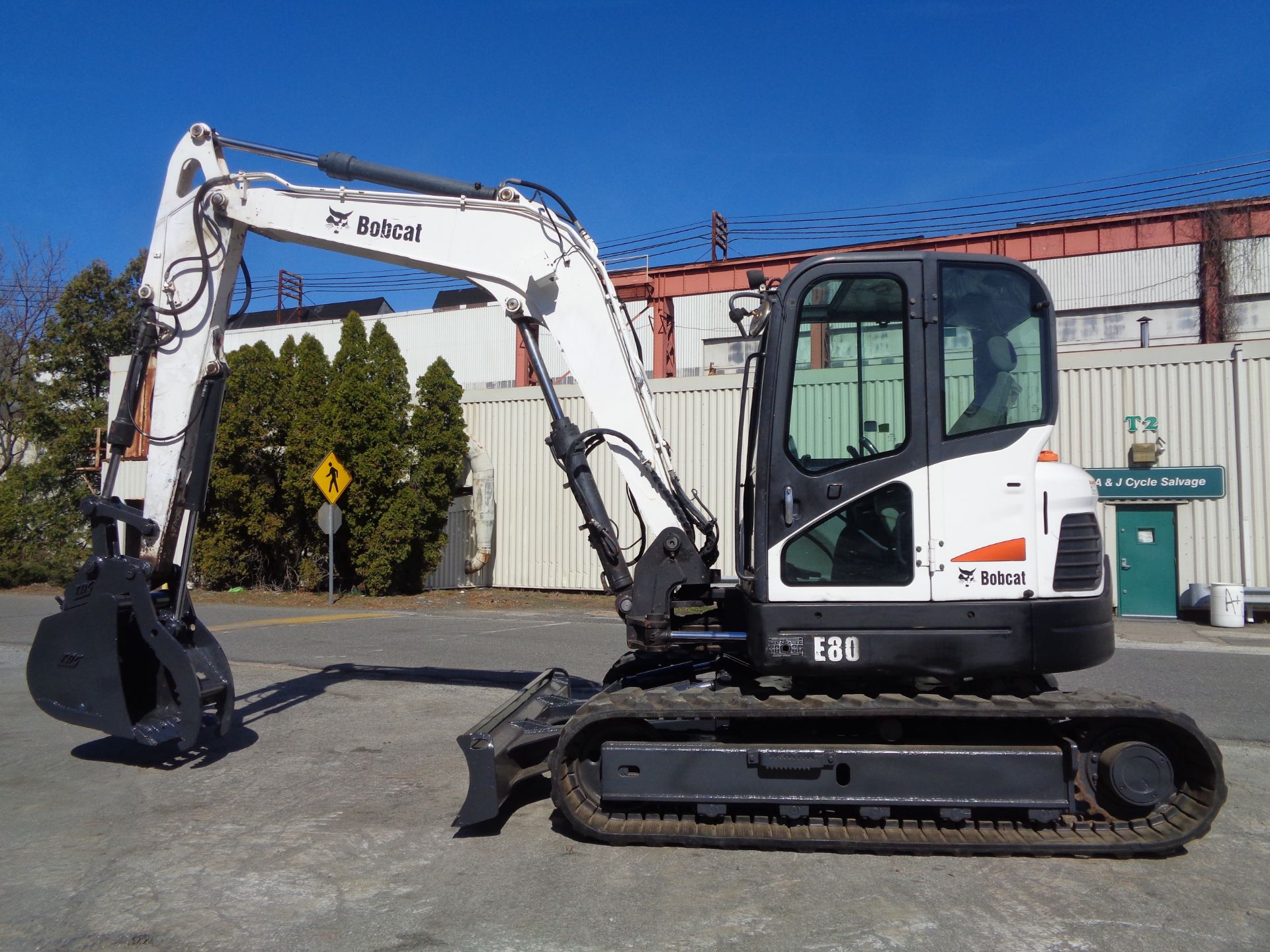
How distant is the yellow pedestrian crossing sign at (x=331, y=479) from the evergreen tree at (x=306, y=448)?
0.87 metres

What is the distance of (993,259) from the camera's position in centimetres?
496

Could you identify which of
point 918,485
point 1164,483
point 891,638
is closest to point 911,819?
point 891,638

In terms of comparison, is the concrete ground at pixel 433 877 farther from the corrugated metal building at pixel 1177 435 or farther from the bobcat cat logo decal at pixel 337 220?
the corrugated metal building at pixel 1177 435

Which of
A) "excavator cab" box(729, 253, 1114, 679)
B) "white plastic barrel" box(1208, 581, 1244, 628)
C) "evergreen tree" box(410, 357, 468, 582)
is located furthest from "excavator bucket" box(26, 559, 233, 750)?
"white plastic barrel" box(1208, 581, 1244, 628)

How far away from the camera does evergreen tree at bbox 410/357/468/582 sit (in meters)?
20.2

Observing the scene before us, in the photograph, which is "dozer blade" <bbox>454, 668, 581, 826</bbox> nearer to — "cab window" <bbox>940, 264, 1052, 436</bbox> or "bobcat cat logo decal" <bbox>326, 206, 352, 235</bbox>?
"cab window" <bbox>940, 264, 1052, 436</bbox>

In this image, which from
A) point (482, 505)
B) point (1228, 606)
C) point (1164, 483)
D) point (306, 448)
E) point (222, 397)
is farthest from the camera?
point (482, 505)

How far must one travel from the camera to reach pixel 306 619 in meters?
15.5

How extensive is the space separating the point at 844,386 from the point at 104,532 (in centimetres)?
491

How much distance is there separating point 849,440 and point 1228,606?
13.6m

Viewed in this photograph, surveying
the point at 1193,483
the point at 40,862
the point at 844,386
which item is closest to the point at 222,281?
the point at 40,862

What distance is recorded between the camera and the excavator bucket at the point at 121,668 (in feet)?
19.2

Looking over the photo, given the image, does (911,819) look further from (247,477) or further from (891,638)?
(247,477)

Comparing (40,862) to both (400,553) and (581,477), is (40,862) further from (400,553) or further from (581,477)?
(400,553)
